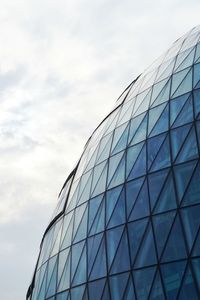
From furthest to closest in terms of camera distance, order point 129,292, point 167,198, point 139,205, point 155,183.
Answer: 1. point 139,205
2. point 155,183
3. point 167,198
4. point 129,292

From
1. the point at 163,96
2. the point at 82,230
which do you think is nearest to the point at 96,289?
the point at 82,230

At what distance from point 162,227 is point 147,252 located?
1.04 meters

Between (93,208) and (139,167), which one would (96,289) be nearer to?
(93,208)

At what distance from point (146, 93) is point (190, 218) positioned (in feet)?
31.7

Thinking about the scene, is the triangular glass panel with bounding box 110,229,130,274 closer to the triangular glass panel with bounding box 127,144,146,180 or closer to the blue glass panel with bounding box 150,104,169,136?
the triangular glass panel with bounding box 127,144,146,180

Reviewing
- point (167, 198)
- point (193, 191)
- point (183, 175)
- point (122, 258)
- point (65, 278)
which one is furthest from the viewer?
point (65, 278)

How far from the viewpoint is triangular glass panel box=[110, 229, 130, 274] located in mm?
21000

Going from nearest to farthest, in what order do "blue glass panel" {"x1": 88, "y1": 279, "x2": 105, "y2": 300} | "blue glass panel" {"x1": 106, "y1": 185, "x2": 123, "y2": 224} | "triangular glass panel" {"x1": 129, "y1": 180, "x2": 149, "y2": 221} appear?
1. "triangular glass panel" {"x1": 129, "y1": 180, "x2": 149, "y2": 221}
2. "blue glass panel" {"x1": 88, "y1": 279, "x2": 105, "y2": 300}
3. "blue glass panel" {"x1": 106, "y1": 185, "x2": 123, "y2": 224}

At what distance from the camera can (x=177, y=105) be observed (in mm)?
23766

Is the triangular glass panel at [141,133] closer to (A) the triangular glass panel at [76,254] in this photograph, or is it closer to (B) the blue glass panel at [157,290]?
(A) the triangular glass panel at [76,254]

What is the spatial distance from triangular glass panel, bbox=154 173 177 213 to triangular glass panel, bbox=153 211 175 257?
0.28m

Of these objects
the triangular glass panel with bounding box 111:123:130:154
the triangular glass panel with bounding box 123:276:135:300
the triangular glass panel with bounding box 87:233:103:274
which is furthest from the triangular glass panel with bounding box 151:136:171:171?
the triangular glass panel with bounding box 123:276:135:300

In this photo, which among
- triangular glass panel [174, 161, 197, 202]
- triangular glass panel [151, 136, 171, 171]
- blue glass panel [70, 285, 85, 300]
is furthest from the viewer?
blue glass panel [70, 285, 85, 300]

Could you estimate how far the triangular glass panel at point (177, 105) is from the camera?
23.4 metres
